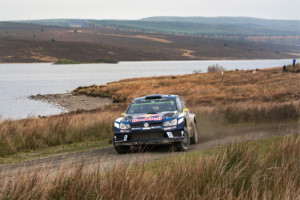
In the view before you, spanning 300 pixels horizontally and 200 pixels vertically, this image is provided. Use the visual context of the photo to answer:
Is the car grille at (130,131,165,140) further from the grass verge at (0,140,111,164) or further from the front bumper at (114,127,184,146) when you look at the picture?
the grass verge at (0,140,111,164)

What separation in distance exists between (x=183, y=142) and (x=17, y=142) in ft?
20.2

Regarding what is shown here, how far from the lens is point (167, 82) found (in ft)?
234

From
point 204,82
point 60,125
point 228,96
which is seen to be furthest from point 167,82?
point 60,125

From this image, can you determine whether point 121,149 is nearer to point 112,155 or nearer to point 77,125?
point 112,155

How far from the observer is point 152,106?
53.3 feet

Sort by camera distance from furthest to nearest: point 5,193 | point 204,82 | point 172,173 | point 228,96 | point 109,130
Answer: point 204,82, point 228,96, point 109,130, point 172,173, point 5,193

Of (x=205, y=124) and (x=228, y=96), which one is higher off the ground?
(x=205, y=124)

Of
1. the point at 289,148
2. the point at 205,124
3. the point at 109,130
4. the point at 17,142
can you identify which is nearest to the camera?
the point at 289,148

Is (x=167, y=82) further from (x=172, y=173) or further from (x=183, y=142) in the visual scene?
(x=172, y=173)

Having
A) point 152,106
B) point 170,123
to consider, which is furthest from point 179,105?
point 170,123

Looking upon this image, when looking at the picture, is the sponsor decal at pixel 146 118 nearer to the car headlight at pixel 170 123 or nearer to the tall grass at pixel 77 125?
the car headlight at pixel 170 123

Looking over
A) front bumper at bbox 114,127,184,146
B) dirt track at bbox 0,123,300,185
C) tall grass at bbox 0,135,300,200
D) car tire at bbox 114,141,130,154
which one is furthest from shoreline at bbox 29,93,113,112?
tall grass at bbox 0,135,300,200

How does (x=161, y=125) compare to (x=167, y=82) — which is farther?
(x=167, y=82)

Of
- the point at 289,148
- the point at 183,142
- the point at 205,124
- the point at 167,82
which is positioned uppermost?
the point at 289,148
